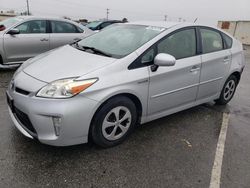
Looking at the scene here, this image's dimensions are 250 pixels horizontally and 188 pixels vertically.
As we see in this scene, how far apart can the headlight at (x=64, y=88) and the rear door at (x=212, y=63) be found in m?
2.10

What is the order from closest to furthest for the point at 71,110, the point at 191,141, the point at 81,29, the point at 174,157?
the point at 71,110, the point at 174,157, the point at 191,141, the point at 81,29

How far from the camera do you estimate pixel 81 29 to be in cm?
733

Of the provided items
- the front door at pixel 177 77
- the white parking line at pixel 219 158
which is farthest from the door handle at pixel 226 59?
the white parking line at pixel 219 158

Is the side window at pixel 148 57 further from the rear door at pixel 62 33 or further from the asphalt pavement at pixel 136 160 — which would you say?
the rear door at pixel 62 33

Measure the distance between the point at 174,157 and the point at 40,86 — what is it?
1.77m

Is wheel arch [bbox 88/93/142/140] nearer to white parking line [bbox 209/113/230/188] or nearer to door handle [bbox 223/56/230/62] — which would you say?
white parking line [bbox 209/113/230/188]

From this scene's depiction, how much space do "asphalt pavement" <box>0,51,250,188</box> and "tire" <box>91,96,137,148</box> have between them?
0.13 m

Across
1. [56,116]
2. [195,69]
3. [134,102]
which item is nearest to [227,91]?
[195,69]

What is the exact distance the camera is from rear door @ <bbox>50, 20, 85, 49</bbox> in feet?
22.2

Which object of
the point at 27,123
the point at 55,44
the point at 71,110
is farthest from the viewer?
the point at 55,44

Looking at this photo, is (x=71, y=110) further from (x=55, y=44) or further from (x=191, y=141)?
(x=55, y=44)

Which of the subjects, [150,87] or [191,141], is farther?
[191,141]

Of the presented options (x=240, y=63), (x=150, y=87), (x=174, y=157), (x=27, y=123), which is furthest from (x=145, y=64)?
(x=240, y=63)

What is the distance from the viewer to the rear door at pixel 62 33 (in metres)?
6.78
